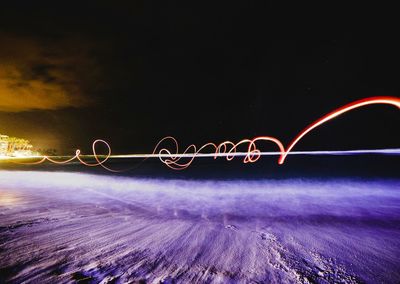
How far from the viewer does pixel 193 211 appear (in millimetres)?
7949

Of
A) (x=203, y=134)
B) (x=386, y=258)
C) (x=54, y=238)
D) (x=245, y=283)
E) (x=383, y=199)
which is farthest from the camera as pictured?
(x=203, y=134)

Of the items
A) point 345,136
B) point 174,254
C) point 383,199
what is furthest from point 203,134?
point 174,254

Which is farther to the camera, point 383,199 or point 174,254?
point 383,199

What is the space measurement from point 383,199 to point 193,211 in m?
6.73

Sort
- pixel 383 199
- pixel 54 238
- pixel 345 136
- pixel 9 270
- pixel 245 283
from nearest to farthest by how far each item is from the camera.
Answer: pixel 245 283 < pixel 9 270 < pixel 54 238 < pixel 383 199 < pixel 345 136

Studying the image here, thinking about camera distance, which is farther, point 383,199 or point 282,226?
point 383,199

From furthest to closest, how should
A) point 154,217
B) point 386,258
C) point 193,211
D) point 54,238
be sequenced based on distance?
point 193,211 < point 154,217 < point 54,238 < point 386,258

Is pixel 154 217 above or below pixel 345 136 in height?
below

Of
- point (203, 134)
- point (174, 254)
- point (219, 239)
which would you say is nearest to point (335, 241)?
point (219, 239)

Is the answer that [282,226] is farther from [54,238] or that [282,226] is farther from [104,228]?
[54,238]

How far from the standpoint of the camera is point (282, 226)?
Result: 6121 millimetres

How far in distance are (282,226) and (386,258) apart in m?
2.17

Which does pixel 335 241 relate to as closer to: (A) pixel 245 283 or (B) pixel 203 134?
(A) pixel 245 283

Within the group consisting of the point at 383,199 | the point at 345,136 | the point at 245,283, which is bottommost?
the point at 245,283
